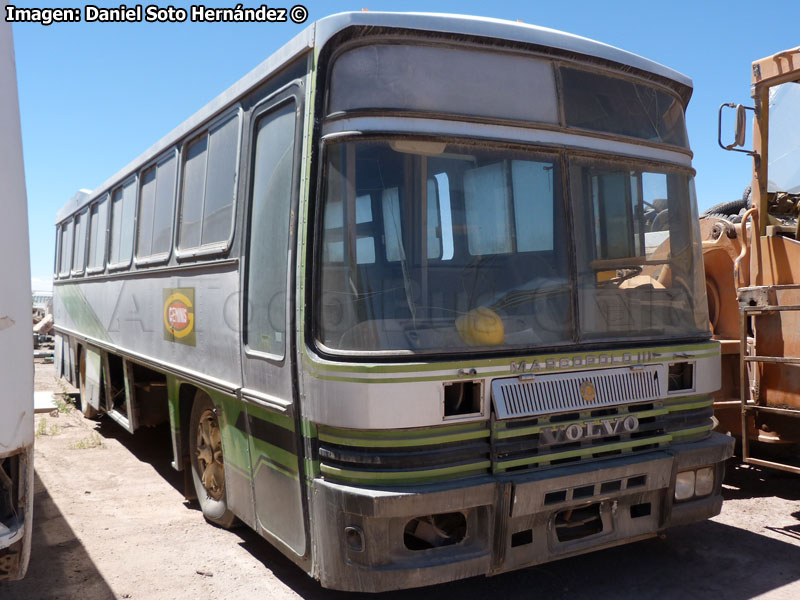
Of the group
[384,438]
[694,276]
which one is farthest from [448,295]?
[694,276]

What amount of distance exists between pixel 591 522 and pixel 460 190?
6.47ft

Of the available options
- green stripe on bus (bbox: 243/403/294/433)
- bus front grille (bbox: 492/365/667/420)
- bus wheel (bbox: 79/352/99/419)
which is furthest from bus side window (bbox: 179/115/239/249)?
bus wheel (bbox: 79/352/99/419)

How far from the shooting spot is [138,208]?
23.6 ft

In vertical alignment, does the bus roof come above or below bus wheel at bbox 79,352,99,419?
above

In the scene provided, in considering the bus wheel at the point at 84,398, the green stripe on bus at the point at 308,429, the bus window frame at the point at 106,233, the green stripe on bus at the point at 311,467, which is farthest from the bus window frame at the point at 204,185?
the bus wheel at the point at 84,398

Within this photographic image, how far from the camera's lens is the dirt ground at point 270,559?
4242 mm

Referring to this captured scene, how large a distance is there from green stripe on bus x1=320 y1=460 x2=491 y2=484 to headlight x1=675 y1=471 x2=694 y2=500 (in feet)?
4.84

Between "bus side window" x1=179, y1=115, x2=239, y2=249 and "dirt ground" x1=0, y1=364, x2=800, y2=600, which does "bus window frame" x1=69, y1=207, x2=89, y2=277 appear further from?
"bus side window" x1=179, y1=115, x2=239, y2=249

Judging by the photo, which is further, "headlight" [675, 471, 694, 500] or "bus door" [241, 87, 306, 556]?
"headlight" [675, 471, 694, 500]

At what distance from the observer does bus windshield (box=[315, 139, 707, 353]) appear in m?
3.49

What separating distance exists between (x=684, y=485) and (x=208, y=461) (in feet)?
10.9

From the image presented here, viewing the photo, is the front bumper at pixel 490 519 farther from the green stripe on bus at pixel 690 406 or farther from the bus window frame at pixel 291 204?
the bus window frame at pixel 291 204

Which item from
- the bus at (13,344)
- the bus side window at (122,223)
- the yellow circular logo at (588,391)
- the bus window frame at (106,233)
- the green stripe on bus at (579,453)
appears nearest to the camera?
the bus at (13,344)

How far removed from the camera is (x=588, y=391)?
12.7 ft
